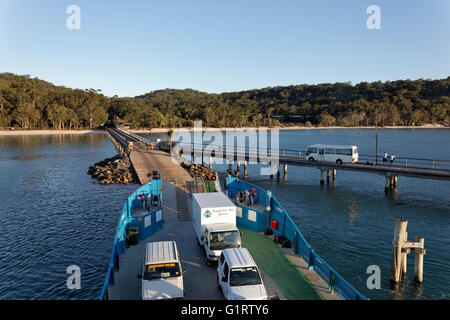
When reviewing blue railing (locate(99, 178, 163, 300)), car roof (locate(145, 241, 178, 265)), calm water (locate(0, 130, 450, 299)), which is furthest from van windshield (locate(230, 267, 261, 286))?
calm water (locate(0, 130, 450, 299))

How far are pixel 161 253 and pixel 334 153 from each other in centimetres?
3940

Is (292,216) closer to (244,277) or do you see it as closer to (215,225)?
(215,225)

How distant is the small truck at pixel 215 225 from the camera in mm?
15898

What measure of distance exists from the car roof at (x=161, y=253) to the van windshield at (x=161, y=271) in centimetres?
21

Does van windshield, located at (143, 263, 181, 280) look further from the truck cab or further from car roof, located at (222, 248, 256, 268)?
the truck cab

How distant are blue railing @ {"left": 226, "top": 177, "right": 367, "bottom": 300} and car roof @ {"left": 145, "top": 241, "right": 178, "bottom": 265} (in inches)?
258

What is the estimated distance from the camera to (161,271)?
1261cm

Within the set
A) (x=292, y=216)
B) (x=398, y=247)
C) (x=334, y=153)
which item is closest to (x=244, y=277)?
(x=398, y=247)

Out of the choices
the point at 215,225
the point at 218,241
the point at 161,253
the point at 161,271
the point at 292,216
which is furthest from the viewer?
the point at 292,216

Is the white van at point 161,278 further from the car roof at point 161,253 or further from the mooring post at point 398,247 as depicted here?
the mooring post at point 398,247

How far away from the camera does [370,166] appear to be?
1741 inches
